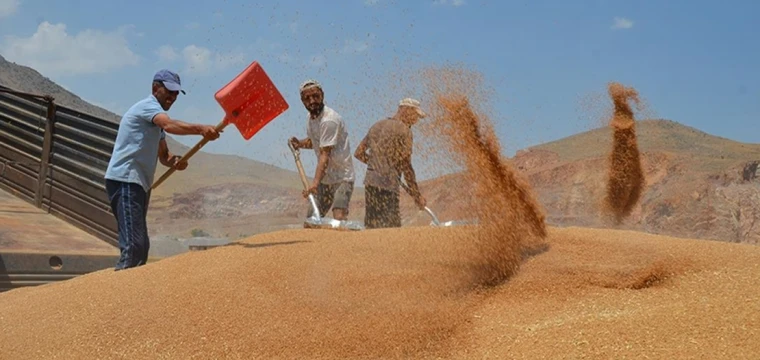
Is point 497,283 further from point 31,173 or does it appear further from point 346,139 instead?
point 31,173

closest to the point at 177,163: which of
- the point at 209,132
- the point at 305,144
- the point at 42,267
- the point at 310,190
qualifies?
the point at 209,132

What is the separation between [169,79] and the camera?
4730mm

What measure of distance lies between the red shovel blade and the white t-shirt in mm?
837

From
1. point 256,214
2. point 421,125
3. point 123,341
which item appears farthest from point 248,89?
point 256,214

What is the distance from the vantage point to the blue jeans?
14.7 ft

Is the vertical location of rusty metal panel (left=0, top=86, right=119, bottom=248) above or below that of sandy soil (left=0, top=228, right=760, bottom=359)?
above

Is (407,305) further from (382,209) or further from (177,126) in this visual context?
(382,209)

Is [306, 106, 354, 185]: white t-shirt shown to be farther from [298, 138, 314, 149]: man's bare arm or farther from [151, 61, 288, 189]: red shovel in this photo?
[151, 61, 288, 189]: red shovel

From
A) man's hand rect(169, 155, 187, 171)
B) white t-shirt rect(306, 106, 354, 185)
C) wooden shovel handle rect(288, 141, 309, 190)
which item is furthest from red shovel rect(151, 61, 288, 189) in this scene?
white t-shirt rect(306, 106, 354, 185)

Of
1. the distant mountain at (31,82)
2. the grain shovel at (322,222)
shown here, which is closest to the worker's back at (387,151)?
the grain shovel at (322,222)

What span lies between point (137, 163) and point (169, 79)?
1.75 ft

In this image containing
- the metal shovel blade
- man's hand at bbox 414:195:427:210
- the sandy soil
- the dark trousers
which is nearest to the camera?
the sandy soil

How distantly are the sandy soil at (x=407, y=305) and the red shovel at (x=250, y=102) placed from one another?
0.79 meters

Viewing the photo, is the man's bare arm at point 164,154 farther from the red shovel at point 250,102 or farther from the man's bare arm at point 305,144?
the man's bare arm at point 305,144
